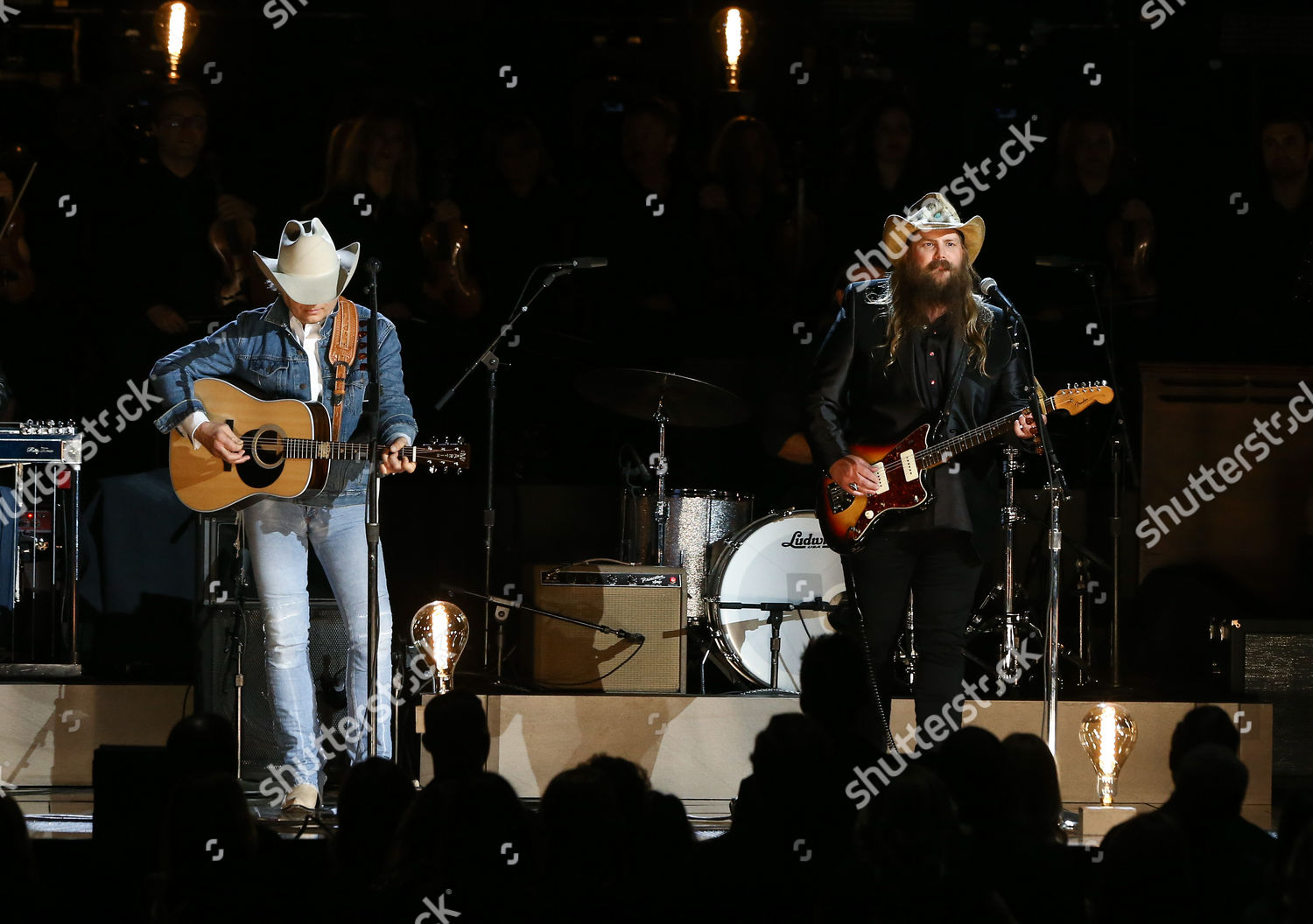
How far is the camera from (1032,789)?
3.54 metres

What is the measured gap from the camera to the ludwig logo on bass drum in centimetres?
711

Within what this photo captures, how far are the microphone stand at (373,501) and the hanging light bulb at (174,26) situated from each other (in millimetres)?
4344

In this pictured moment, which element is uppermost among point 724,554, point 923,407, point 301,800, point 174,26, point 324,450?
point 174,26

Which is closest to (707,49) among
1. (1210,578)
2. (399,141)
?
(399,141)

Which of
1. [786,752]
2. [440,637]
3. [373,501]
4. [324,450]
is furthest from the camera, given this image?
[440,637]

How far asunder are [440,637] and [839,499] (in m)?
1.72

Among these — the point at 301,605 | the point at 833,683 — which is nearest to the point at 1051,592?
the point at 833,683

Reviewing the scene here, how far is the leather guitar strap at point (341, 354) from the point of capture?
563cm

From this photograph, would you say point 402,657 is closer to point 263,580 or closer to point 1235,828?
point 263,580

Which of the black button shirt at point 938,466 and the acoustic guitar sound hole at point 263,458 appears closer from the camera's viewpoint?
the black button shirt at point 938,466

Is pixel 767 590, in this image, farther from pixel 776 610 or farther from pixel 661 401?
pixel 661 401

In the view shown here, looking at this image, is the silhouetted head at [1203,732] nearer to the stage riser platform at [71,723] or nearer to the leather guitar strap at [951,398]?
the leather guitar strap at [951,398]

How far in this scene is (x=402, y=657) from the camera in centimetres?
645

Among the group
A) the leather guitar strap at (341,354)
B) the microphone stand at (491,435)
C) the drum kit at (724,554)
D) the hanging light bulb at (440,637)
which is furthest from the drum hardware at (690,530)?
the leather guitar strap at (341,354)
